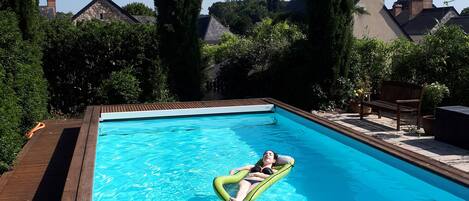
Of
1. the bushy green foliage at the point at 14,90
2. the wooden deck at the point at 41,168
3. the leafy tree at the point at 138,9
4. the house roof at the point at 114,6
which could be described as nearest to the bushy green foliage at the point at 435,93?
the wooden deck at the point at 41,168

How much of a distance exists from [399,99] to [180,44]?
5500 millimetres

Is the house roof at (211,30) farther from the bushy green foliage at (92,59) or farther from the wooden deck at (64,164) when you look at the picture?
the wooden deck at (64,164)

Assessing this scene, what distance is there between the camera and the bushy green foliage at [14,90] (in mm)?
6082

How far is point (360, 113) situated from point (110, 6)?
35858 mm

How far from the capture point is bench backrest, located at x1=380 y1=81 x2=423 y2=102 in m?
9.32

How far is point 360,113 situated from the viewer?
34.2ft

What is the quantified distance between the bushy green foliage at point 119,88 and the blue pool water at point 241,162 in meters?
1.54

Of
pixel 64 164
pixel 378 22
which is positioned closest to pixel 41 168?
pixel 64 164

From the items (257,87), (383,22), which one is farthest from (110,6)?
(257,87)

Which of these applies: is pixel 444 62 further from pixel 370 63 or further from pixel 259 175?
pixel 259 175

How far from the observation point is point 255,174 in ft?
19.8

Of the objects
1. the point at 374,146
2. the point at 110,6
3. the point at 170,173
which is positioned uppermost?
the point at 110,6

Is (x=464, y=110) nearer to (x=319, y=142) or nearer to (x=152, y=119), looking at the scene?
(x=319, y=142)

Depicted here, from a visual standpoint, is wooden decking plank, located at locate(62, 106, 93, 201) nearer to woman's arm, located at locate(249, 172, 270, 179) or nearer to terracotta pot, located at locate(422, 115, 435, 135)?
woman's arm, located at locate(249, 172, 270, 179)
